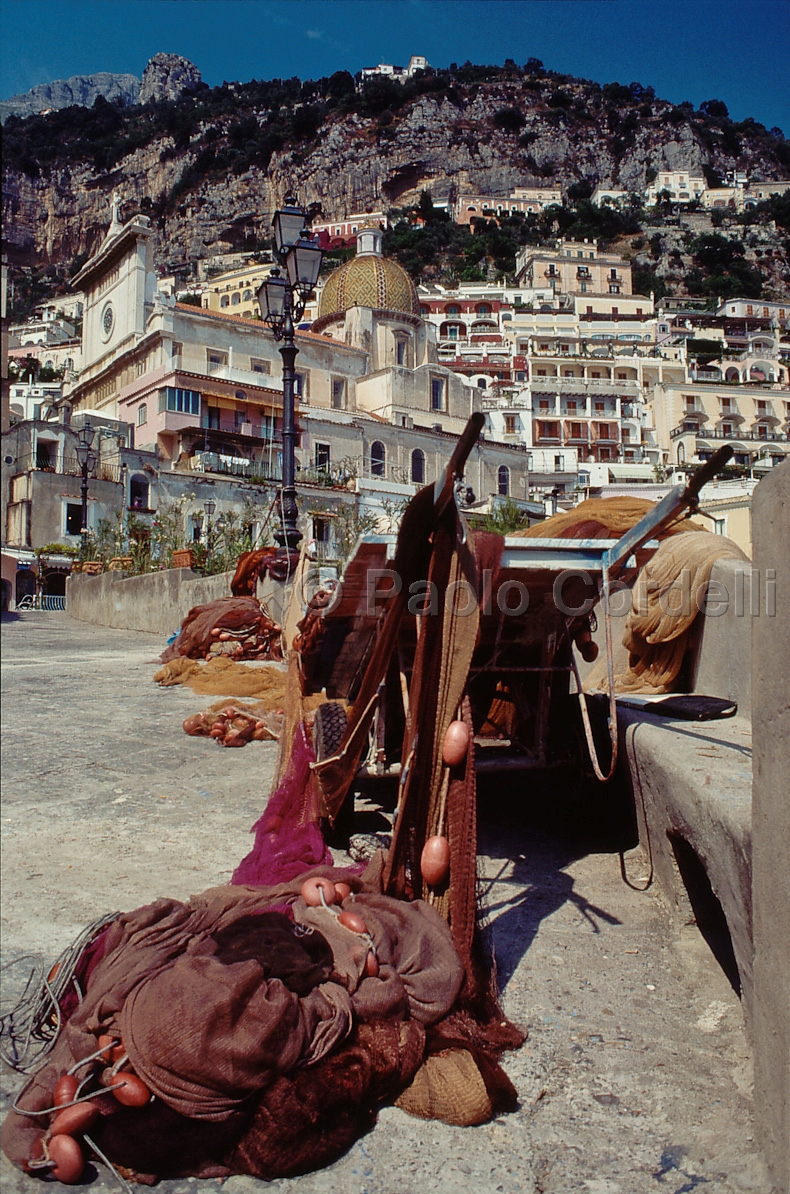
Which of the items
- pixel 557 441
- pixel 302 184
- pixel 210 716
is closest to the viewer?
pixel 210 716

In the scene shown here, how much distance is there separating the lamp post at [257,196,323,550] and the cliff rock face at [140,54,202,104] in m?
189

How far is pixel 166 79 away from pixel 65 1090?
672 ft

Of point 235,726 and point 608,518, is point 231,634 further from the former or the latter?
point 608,518

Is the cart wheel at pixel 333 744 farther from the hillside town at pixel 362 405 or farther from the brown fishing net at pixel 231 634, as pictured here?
the brown fishing net at pixel 231 634

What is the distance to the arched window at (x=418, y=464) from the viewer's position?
48.2 metres

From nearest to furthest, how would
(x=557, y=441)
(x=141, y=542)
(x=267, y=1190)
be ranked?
(x=267, y=1190), (x=141, y=542), (x=557, y=441)

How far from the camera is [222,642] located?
1240cm

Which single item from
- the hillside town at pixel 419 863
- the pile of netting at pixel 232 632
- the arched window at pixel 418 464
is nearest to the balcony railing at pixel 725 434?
the arched window at pixel 418 464

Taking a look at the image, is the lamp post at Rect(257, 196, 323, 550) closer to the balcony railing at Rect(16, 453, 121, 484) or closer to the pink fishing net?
the pink fishing net

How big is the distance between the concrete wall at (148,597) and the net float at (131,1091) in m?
13.1

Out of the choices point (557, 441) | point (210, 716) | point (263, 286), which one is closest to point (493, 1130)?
point (210, 716)

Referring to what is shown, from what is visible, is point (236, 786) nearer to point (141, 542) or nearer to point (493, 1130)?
point (493, 1130)

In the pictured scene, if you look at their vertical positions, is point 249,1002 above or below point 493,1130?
above

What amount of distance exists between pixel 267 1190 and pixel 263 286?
987 centimetres
